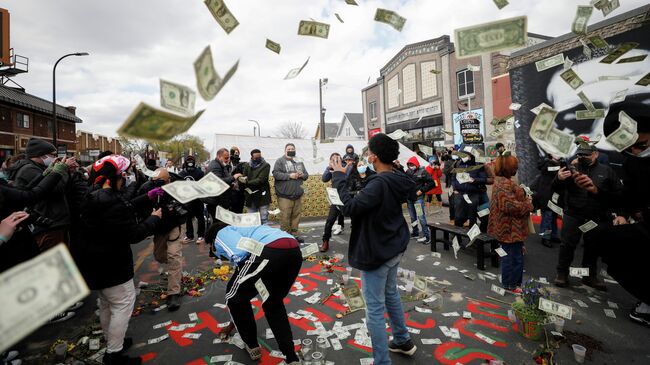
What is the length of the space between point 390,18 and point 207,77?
2.21 m

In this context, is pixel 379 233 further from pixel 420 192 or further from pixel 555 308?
pixel 420 192

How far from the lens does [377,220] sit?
8.62 feet

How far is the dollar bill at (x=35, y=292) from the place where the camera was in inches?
39.3

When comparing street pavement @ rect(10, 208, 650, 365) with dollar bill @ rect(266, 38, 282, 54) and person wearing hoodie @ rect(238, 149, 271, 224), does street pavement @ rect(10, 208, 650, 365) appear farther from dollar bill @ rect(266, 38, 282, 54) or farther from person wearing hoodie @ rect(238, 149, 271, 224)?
dollar bill @ rect(266, 38, 282, 54)

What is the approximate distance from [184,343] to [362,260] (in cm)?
214

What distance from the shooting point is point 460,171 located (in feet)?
18.9

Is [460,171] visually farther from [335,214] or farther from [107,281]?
[107,281]

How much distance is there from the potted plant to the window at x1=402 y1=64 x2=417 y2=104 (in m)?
21.6

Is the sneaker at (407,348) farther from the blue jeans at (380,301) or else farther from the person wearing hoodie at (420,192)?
the person wearing hoodie at (420,192)

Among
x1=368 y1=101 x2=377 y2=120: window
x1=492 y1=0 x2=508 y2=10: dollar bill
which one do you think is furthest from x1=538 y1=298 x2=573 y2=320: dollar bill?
x1=368 y1=101 x2=377 y2=120: window

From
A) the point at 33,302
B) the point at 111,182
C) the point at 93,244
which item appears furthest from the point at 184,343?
the point at 33,302

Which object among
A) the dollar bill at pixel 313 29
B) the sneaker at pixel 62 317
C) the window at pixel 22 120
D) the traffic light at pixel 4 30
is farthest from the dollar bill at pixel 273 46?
the window at pixel 22 120

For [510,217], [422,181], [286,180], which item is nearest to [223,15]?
[510,217]

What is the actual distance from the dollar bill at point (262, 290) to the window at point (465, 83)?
19.3 meters
